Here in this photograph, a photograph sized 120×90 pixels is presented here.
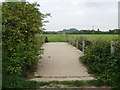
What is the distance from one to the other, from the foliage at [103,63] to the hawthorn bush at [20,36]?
193cm

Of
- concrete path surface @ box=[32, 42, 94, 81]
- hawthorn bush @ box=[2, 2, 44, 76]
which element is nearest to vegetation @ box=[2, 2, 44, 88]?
hawthorn bush @ box=[2, 2, 44, 76]

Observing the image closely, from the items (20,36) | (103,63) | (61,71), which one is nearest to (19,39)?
(20,36)

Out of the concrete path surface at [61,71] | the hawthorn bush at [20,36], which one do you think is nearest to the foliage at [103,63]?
the concrete path surface at [61,71]

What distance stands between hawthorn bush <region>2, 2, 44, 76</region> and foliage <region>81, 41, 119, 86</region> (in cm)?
193

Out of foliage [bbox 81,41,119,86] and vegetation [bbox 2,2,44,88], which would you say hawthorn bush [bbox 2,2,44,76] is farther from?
foliage [bbox 81,41,119,86]

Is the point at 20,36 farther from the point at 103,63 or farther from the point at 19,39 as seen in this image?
the point at 103,63

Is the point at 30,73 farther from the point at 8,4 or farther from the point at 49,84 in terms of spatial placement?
the point at 8,4

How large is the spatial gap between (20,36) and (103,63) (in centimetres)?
285

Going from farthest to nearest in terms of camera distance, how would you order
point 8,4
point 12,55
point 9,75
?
point 8,4, point 12,55, point 9,75

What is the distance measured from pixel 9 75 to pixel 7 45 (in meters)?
1.31

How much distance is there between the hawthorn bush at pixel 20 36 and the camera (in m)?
9.57

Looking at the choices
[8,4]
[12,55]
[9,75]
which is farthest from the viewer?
[8,4]

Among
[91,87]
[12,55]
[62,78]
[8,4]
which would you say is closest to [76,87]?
[91,87]

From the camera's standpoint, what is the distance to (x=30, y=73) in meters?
10.1
